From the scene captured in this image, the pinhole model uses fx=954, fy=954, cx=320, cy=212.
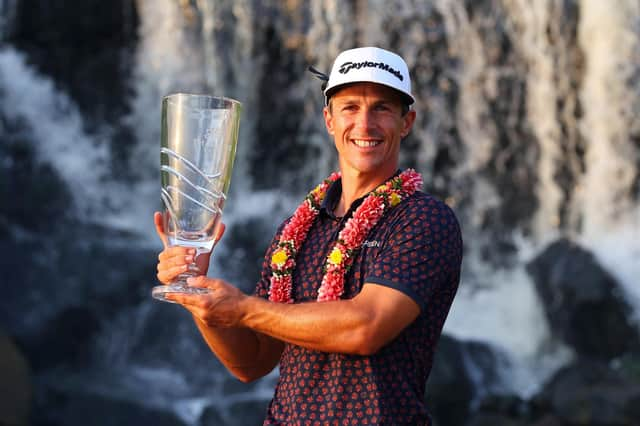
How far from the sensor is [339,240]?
9.05 ft

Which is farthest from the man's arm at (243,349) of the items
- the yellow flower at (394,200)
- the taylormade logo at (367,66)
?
the taylormade logo at (367,66)

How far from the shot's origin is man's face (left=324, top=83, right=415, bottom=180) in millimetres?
2775

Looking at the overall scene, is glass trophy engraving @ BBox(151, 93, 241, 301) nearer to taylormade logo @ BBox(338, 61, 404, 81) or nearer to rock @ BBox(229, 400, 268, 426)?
taylormade logo @ BBox(338, 61, 404, 81)

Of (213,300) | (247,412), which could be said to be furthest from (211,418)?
(213,300)

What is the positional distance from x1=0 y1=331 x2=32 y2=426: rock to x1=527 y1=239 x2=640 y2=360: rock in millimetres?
5121

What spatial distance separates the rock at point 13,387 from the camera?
7.65 m

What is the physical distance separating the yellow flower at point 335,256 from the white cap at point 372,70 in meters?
0.48

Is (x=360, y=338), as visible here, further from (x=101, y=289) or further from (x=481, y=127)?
(x=481, y=127)

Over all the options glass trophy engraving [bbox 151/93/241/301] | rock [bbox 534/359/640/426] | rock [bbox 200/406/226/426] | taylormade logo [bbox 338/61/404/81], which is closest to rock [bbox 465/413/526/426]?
rock [bbox 534/359/640/426]

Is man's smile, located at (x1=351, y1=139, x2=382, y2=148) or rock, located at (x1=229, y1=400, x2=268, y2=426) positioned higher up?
man's smile, located at (x1=351, y1=139, x2=382, y2=148)

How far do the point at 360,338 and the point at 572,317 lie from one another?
7499 mm

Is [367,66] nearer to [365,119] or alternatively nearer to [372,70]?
[372,70]

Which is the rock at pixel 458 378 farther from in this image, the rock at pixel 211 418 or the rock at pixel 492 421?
the rock at pixel 211 418

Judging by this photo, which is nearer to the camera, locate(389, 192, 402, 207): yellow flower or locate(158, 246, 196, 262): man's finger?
locate(158, 246, 196, 262): man's finger
